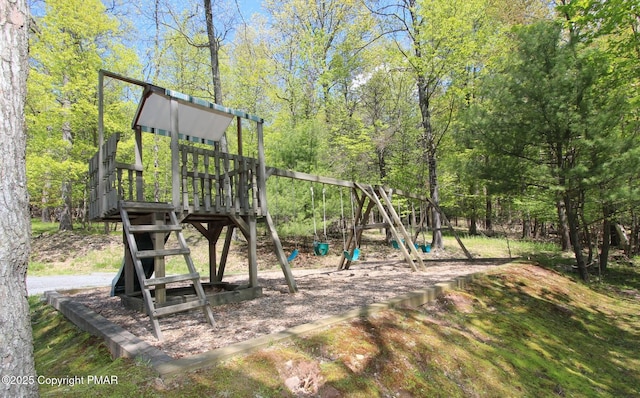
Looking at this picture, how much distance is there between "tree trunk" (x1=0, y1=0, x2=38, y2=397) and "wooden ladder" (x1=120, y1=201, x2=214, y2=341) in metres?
1.85

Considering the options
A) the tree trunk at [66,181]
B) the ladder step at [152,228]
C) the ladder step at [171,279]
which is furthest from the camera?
the tree trunk at [66,181]

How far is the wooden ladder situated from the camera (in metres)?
3.91

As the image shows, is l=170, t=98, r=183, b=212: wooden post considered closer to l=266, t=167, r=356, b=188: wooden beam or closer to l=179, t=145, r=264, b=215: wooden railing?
l=179, t=145, r=264, b=215: wooden railing

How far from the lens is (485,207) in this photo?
2338 cm

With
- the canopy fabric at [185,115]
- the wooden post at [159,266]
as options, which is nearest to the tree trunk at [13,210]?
the wooden post at [159,266]

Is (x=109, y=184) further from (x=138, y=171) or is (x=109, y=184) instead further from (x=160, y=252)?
(x=160, y=252)

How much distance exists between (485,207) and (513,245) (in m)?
6.37

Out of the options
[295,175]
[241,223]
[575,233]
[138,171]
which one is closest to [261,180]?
[241,223]

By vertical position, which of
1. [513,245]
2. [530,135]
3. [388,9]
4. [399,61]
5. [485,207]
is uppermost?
[388,9]

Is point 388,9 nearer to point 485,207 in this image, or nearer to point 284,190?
point 284,190

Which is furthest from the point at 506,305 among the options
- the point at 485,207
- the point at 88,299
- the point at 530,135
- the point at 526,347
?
the point at 485,207

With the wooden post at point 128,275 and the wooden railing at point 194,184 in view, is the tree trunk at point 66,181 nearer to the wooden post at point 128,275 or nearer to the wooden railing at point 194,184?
the wooden railing at point 194,184

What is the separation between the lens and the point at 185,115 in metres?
6.34

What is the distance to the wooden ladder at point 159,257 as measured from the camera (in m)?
3.91
